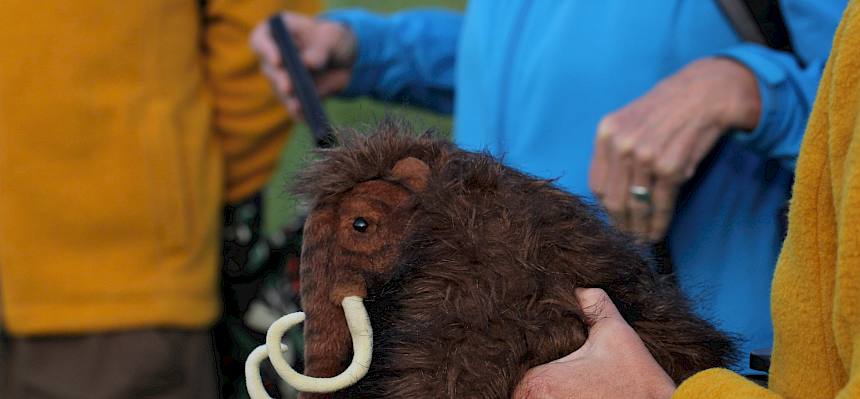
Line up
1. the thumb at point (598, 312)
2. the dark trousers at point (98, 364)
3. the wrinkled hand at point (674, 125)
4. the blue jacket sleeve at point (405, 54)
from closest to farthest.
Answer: the thumb at point (598, 312)
the wrinkled hand at point (674, 125)
the dark trousers at point (98, 364)
the blue jacket sleeve at point (405, 54)

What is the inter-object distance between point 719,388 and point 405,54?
3.80 feet

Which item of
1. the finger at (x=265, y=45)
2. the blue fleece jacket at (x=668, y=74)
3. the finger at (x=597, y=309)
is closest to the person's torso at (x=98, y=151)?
the finger at (x=265, y=45)

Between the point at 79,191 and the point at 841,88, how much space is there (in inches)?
47.0

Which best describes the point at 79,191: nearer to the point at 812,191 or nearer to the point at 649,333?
the point at 649,333

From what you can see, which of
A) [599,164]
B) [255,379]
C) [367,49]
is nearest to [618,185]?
[599,164]

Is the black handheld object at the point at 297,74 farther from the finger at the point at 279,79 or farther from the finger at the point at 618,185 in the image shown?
the finger at the point at 618,185

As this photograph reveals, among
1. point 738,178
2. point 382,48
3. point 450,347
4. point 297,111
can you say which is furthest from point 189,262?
point 450,347

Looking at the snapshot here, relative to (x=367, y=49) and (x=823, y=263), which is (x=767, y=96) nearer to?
(x=823, y=263)

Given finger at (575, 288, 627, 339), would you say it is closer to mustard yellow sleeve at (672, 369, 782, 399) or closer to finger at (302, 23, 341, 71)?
mustard yellow sleeve at (672, 369, 782, 399)

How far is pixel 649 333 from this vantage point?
63cm

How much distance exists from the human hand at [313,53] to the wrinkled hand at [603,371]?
0.93m

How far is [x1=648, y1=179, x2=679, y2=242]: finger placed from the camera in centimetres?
99

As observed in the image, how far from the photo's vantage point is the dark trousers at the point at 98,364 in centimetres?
149

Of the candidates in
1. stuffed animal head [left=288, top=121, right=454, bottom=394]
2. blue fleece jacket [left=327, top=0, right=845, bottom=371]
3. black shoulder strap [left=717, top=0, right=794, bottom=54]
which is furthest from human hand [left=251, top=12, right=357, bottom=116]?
stuffed animal head [left=288, top=121, right=454, bottom=394]
